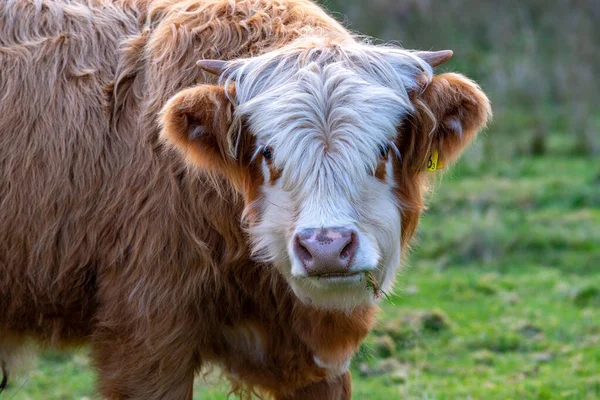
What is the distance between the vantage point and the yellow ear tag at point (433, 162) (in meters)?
3.87

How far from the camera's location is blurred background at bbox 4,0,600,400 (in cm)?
584

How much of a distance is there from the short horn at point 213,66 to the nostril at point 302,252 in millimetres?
815

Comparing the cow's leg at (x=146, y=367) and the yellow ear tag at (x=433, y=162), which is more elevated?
the yellow ear tag at (x=433, y=162)

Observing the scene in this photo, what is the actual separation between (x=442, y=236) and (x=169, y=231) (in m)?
4.92

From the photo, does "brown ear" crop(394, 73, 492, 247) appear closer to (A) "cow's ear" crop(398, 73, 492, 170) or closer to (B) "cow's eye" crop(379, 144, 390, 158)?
(A) "cow's ear" crop(398, 73, 492, 170)

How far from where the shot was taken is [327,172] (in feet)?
11.4

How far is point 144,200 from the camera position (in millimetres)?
3945

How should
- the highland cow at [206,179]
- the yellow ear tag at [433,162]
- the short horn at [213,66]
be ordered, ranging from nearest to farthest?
the highland cow at [206,179], the short horn at [213,66], the yellow ear tag at [433,162]

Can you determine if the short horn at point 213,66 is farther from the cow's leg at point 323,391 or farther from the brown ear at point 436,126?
the cow's leg at point 323,391

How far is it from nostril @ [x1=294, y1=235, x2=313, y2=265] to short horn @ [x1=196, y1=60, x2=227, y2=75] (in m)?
0.81

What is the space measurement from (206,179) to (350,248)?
2.72ft

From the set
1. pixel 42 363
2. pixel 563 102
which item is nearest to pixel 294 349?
pixel 42 363

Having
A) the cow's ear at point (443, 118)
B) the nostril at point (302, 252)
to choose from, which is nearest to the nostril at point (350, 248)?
the nostril at point (302, 252)

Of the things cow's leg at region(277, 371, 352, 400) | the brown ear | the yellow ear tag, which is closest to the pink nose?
the brown ear
